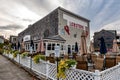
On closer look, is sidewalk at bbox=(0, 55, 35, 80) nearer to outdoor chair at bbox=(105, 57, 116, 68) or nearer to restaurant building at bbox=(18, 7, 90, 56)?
outdoor chair at bbox=(105, 57, 116, 68)

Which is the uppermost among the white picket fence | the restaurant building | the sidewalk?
the restaurant building

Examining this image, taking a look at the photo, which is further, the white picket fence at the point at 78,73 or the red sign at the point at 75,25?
the red sign at the point at 75,25

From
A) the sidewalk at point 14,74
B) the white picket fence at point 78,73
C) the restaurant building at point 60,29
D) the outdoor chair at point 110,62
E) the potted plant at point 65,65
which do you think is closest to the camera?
the white picket fence at point 78,73

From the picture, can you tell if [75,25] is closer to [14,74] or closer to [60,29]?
[60,29]

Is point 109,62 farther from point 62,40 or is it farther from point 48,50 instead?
point 62,40

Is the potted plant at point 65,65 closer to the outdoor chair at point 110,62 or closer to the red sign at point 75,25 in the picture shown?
the outdoor chair at point 110,62

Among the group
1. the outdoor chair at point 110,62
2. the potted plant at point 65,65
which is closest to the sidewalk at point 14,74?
the potted plant at point 65,65

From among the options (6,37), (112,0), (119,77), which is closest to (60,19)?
(112,0)

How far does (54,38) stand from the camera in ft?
70.7

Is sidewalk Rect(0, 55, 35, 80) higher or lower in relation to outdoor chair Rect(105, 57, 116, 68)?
lower

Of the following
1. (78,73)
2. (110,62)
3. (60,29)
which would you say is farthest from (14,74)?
(60,29)

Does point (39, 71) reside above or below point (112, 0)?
below

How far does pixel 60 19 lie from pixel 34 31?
455 inches

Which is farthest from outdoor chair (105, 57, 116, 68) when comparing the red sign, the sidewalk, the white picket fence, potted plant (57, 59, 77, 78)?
the red sign
